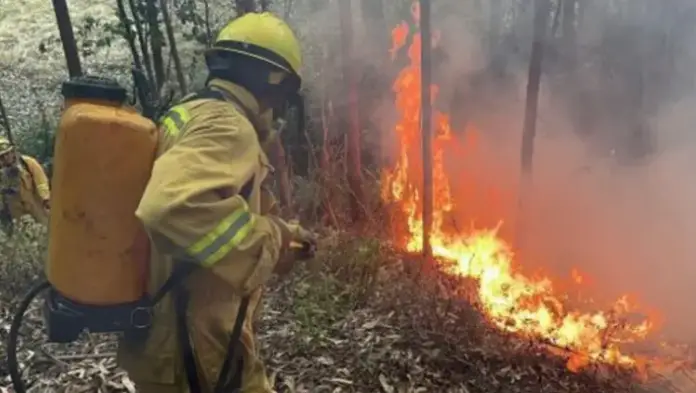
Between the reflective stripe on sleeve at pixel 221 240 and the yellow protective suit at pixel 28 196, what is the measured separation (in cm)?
543

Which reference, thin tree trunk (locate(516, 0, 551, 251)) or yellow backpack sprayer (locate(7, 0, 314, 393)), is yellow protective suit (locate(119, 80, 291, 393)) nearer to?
yellow backpack sprayer (locate(7, 0, 314, 393))

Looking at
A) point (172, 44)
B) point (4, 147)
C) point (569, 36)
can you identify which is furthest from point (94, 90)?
point (569, 36)

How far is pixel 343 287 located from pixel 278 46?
3501mm

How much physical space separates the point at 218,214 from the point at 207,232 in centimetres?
7

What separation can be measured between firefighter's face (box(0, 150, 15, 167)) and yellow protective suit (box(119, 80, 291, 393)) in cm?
483

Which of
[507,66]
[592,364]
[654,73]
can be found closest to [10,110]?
[507,66]

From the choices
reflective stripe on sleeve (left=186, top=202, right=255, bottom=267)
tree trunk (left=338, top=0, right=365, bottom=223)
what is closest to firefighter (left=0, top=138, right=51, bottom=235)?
tree trunk (left=338, top=0, right=365, bottom=223)

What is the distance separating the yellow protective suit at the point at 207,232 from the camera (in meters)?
2.28

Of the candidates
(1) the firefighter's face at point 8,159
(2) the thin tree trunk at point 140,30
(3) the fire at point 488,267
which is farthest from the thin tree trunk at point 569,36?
(1) the firefighter's face at point 8,159

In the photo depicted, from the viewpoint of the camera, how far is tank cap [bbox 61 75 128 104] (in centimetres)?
247

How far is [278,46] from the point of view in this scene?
273 cm

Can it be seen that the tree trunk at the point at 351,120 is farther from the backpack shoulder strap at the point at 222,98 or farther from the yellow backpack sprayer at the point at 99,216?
the yellow backpack sprayer at the point at 99,216

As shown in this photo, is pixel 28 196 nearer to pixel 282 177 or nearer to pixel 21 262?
pixel 21 262

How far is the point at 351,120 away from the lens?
9.00 metres
